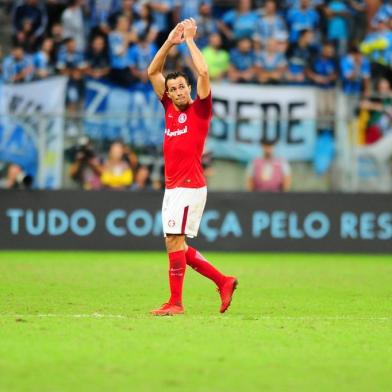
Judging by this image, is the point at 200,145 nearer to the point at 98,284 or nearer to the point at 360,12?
the point at 98,284

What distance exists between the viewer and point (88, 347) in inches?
300

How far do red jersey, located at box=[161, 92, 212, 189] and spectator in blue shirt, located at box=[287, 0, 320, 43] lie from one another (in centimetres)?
1232

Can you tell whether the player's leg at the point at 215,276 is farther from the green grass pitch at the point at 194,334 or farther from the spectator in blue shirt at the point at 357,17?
the spectator in blue shirt at the point at 357,17

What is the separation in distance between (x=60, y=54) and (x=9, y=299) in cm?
1098

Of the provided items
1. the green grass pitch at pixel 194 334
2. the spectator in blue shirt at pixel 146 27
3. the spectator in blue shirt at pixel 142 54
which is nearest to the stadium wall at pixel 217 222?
the spectator in blue shirt at pixel 142 54

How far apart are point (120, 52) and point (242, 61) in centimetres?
233

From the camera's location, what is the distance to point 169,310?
32.2 ft

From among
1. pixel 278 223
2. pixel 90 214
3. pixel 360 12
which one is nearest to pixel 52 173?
pixel 90 214

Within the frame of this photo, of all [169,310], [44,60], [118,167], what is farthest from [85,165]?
[169,310]

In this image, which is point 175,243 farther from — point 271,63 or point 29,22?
point 29,22

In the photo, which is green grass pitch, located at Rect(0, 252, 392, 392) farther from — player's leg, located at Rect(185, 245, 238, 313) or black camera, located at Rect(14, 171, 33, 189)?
black camera, located at Rect(14, 171, 33, 189)

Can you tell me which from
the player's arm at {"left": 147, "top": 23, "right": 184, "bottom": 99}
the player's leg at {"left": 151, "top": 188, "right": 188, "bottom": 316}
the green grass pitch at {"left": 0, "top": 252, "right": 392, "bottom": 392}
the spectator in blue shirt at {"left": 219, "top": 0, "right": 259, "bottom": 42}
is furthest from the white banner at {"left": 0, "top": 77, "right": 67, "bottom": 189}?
the player's leg at {"left": 151, "top": 188, "right": 188, "bottom": 316}

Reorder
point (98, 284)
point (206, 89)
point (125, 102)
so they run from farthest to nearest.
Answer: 1. point (125, 102)
2. point (98, 284)
3. point (206, 89)

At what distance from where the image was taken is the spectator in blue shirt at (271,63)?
21062 millimetres
